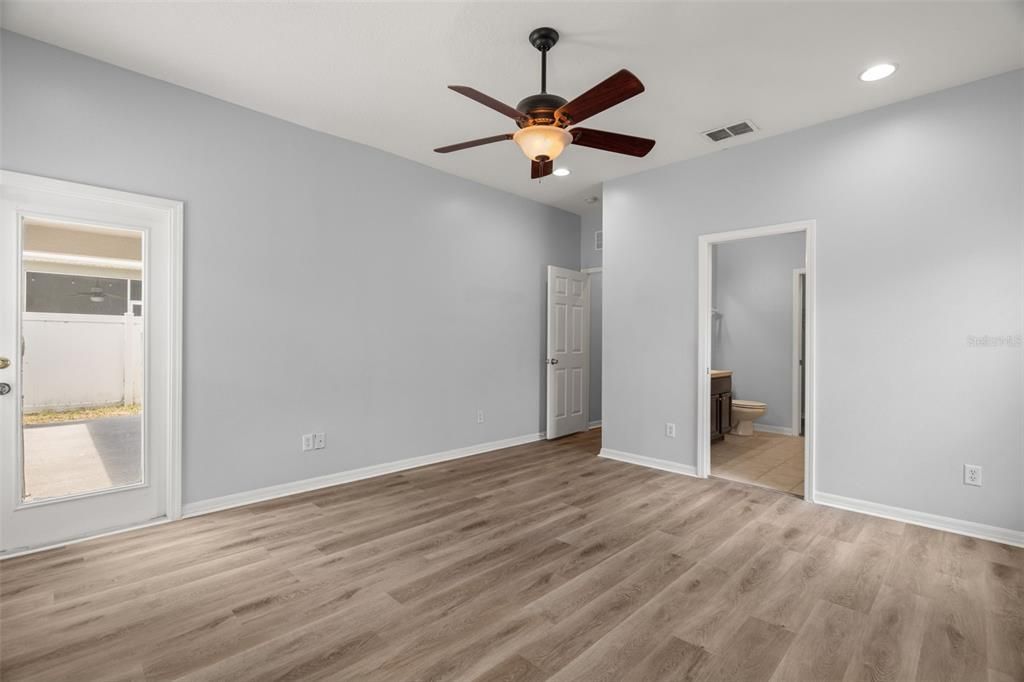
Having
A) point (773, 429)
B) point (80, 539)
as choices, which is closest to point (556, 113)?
point (80, 539)

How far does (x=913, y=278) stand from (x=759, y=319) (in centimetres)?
326

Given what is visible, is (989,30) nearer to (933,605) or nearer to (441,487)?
(933,605)

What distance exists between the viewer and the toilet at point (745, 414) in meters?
6.07

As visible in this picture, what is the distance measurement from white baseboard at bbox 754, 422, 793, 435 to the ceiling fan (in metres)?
5.07

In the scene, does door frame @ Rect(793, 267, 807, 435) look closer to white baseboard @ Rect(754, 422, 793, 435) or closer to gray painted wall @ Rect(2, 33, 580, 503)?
white baseboard @ Rect(754, 422, 793, 435)

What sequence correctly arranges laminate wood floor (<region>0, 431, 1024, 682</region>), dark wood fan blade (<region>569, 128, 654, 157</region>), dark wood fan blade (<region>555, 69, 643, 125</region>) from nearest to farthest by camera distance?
laminate wood floor (<region>0, 431, 1024, 682</region>) → dark wood fan blade (<region>555, 69, 643, 125</region>) → dark wood fan blade (<region>569, 128, 654, 157</region>)

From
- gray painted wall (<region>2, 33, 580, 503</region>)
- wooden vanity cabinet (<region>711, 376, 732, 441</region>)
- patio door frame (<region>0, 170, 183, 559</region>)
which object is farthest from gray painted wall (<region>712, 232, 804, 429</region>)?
patio door frame (<region>0, 170, 183, 559</region>)

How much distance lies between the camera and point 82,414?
9.99ft

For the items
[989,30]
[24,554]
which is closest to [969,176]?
[989,30]

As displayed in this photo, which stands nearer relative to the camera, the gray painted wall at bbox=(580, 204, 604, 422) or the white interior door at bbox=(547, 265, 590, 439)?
the white interior door at bbox=(547, 265, 590, 439)

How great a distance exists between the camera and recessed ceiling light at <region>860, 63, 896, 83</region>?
296cm

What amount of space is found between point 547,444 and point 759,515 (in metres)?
2.64

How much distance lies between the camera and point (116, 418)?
10.4ft

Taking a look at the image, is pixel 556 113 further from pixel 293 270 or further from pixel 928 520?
pixel 928 520
